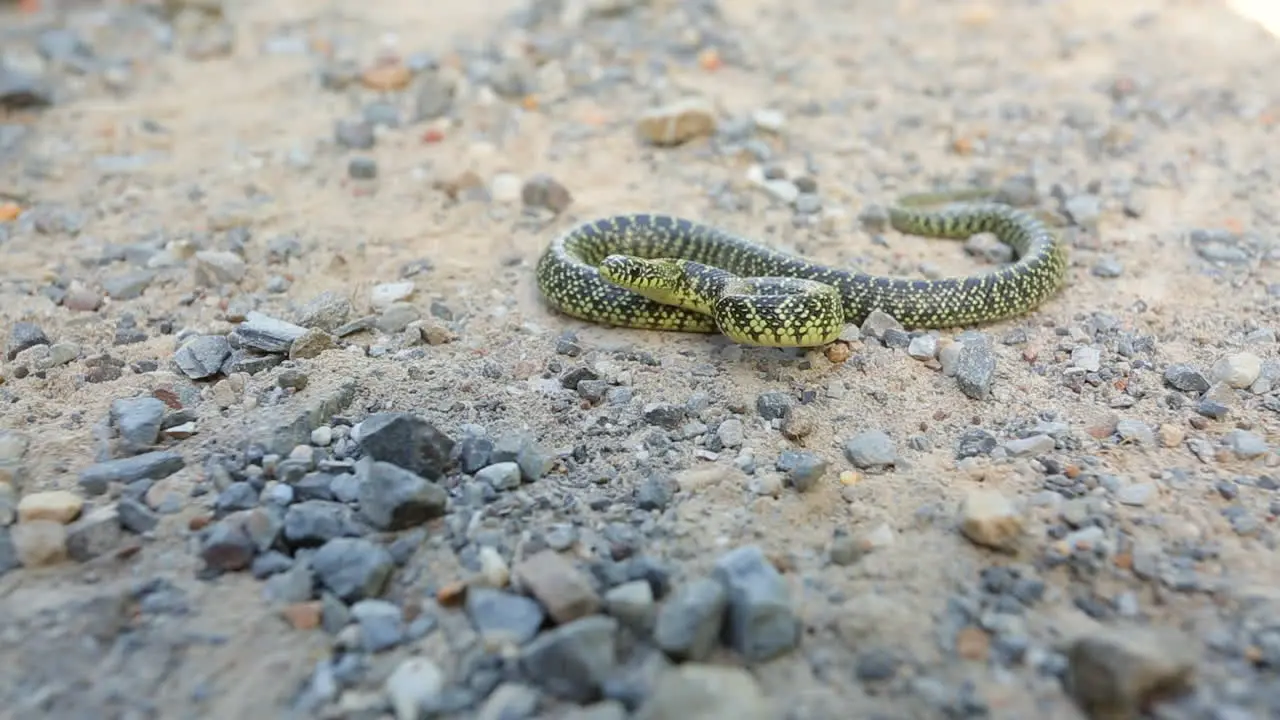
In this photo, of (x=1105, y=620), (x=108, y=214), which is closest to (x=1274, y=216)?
(x=1105, y=620)

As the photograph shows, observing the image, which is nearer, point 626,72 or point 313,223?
point 313,223

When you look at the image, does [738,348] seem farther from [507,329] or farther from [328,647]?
[328,647]

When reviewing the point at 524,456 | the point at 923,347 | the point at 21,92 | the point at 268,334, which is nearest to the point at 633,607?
the point at 524,456

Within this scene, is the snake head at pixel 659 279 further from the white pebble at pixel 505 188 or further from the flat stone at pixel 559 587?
the flat stone at pixel 559 587

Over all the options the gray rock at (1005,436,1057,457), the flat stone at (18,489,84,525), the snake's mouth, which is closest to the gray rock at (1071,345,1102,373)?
the gray rock at (1005,436,1057,457)

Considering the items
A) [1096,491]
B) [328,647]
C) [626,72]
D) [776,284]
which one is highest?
[626,72]

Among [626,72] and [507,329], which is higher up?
[626,72]
